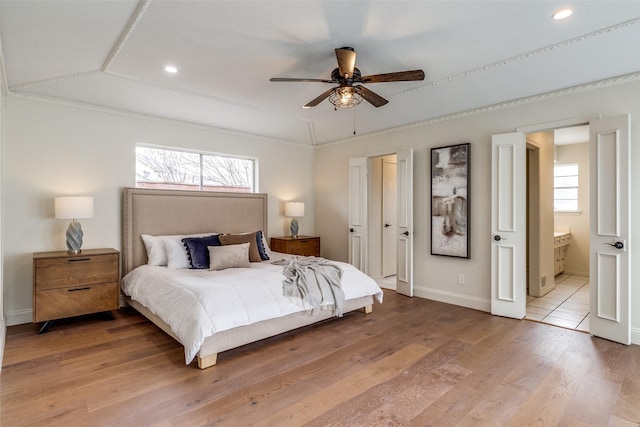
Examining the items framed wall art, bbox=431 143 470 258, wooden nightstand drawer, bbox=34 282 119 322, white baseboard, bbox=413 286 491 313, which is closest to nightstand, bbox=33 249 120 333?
wooden nightstand drawer, bbox=34 282 119 322

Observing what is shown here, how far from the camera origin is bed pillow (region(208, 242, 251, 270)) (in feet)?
13.0

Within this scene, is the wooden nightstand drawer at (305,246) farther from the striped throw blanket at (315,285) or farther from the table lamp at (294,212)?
the striped throw blanket at (315,285)

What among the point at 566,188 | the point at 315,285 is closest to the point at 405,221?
the point at 315,285

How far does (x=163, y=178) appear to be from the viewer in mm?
4891

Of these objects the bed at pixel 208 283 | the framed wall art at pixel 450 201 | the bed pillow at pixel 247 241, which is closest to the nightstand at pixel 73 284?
the bed at pixel 208 283

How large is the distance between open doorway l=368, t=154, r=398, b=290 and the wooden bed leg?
11.2ft

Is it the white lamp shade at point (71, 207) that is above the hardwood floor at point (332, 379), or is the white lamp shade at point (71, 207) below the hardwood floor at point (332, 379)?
above

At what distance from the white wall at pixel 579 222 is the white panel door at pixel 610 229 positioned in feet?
12.6

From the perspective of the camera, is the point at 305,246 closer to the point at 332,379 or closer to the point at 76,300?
the point at 76,300

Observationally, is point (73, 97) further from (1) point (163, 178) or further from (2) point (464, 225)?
(2) point (464, 225)

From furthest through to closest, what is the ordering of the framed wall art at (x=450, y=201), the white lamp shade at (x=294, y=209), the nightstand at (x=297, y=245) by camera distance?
the white lamp shade at (x=294, y=209)
the nightstand at (x=297, y=245)
the framed wall art at (x=450, y=201)

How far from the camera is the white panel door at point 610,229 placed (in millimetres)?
3203

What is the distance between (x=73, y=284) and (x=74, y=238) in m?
0.52

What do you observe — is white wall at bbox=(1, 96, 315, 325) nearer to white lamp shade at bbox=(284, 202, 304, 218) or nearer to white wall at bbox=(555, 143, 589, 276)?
white lamp shade at bbox=(284, 202, 304, 218)
